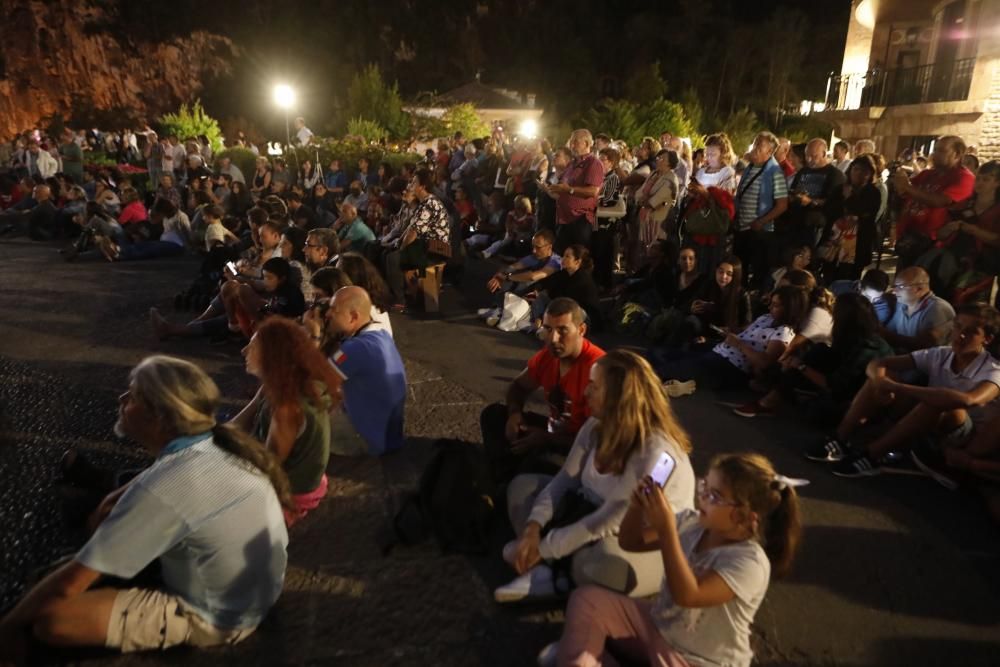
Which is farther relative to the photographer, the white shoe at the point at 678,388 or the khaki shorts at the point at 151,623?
the white shoe at the point at 678,388

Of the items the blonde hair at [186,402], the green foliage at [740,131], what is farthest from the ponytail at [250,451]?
the green foliage at [740,131]

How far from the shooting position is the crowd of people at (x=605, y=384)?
7.79ft

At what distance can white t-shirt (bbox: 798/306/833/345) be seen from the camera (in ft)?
17.9

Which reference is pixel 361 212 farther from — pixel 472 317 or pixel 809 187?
pixel 809 187

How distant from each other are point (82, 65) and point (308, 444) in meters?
43.6

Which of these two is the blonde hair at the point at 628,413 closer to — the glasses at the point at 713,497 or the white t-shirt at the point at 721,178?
the glasses at the point at 713,497

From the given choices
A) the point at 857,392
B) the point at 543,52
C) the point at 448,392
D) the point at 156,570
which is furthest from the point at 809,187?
the point at 543,52

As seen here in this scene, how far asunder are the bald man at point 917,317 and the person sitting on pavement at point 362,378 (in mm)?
4244

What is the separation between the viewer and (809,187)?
25.5ft

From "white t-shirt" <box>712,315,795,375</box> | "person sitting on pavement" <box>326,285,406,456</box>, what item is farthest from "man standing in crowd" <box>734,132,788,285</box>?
"person sitting on pavement" <box>326,285,406,456</box>

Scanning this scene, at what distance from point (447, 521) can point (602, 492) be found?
950 mm

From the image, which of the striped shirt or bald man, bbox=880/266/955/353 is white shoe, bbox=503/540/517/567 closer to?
the striped shirt

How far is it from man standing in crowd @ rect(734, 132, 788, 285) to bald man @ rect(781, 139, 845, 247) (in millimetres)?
155

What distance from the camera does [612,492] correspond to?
298 centimetres
